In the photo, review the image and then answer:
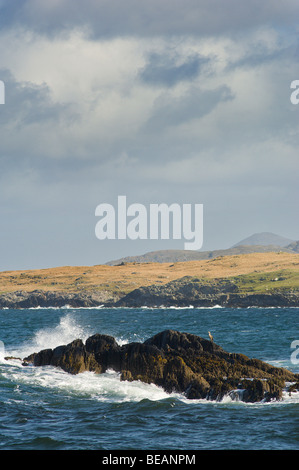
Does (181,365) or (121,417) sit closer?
(121,417)

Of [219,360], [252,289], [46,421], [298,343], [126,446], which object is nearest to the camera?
[126,446]

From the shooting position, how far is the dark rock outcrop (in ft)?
100

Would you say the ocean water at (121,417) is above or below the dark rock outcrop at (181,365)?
below

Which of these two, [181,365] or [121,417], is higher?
[181,365]

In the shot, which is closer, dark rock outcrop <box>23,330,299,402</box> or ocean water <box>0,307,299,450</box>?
ocean water <box>0,307,299,450</box>

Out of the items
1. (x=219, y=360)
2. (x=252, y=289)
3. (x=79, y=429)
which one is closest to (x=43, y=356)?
(x=219, y=360)

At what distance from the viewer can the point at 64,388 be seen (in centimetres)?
3284

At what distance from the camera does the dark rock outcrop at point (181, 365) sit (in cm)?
3053

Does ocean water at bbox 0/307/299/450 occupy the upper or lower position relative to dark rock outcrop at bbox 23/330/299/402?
lower

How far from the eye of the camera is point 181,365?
33.3 meters

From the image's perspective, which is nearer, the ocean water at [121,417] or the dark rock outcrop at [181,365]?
the ocean water at [121,417]
